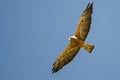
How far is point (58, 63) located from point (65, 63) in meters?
0.53

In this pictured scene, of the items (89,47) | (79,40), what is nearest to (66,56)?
(79,40)

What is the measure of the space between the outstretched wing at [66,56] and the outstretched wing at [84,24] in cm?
77

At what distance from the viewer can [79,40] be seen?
18.6 m

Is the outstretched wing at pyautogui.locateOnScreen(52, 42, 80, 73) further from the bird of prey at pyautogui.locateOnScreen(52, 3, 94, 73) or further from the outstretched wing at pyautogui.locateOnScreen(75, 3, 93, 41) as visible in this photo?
the outstretched wing at pyautogui.locateOnScreen(75, 3, 93, 41)

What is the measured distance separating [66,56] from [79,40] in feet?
5.56

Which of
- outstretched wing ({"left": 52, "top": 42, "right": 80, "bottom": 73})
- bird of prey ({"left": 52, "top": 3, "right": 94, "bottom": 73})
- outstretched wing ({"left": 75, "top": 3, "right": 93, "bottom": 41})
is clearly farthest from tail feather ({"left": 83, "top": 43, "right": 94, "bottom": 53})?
outstretched wing ({"left": 52, "top": 42, "right": 80, "bottom": 73})

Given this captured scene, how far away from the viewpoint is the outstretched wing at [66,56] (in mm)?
19125

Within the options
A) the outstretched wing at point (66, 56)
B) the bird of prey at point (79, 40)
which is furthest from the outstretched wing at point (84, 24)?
the outstretched wing at point (66, 56)

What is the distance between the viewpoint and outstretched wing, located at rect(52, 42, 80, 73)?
62.7 feet

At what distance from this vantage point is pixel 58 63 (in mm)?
20047

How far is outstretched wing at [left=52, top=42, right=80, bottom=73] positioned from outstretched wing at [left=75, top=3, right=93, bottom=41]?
2.51ft

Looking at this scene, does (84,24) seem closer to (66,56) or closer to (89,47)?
(89,47)

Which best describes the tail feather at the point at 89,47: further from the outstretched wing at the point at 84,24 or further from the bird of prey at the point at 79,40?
the outstretched wing at the point at 84,24

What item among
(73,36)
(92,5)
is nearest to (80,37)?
(73,36)
